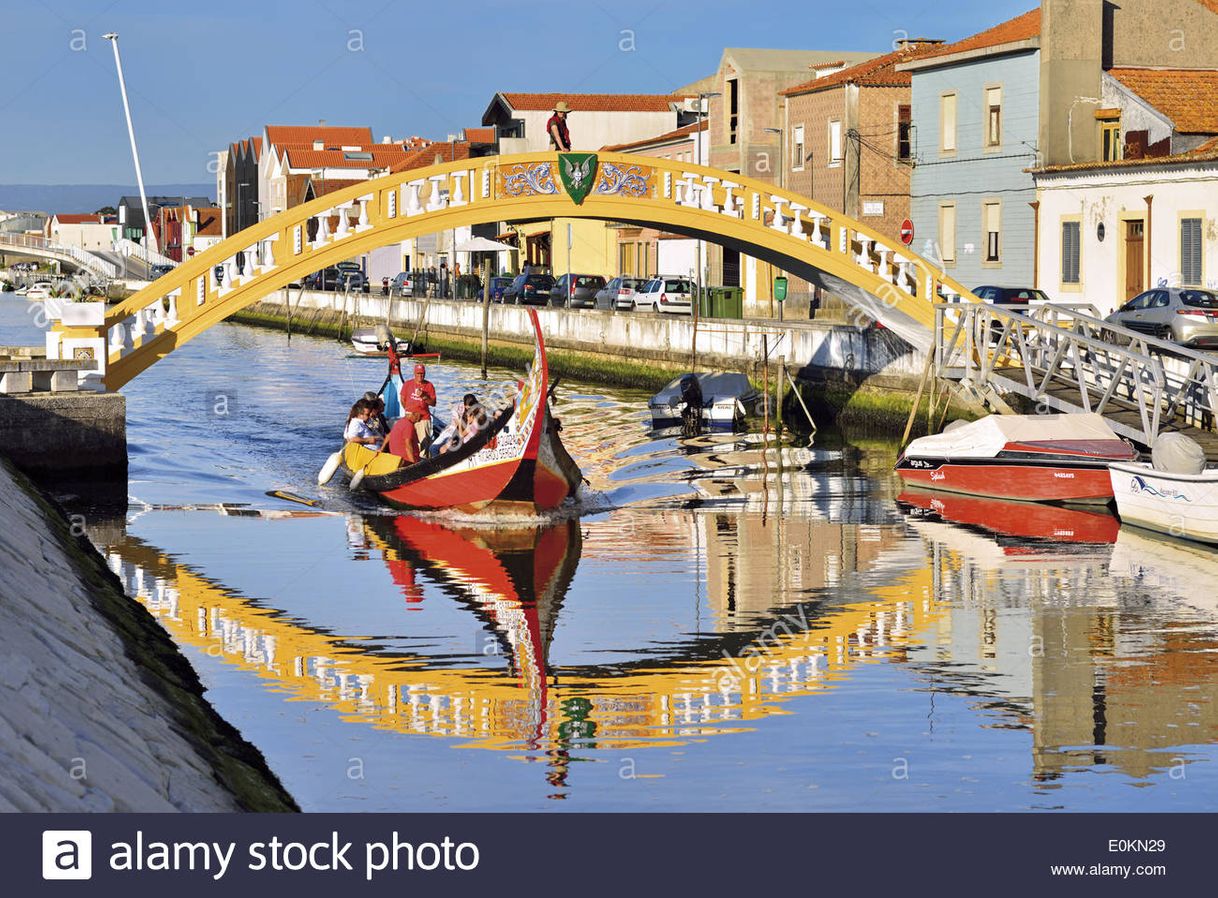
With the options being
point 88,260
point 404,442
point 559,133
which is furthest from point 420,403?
point 88,260

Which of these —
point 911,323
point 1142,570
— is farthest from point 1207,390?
point 911,323

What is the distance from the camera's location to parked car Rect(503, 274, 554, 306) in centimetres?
7681

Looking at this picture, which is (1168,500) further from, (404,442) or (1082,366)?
(404,442)

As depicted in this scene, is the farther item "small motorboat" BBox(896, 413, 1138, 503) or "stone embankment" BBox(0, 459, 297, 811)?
"small motorboat" BBox(896, 413, 1138, 503)

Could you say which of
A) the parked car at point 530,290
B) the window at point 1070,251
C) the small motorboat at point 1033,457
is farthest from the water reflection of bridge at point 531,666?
the parked car at point 530,290

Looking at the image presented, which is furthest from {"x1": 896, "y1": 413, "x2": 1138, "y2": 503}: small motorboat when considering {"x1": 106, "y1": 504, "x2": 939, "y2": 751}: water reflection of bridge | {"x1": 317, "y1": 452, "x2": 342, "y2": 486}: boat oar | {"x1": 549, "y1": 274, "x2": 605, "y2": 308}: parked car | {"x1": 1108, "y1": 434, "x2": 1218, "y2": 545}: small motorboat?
{"x1": 549, "y1": 274, "x2": 605, "y2": 308}: parked car

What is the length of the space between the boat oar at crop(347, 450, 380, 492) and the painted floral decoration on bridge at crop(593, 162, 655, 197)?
773cm

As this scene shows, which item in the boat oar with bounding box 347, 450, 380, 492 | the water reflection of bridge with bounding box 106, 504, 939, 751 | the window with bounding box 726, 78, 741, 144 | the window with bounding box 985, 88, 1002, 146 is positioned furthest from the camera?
the window with bounding box 726, 78, 741, 144

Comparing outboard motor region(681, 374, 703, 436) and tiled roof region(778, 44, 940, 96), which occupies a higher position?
tiled roof region(778, 44, 940, 96)

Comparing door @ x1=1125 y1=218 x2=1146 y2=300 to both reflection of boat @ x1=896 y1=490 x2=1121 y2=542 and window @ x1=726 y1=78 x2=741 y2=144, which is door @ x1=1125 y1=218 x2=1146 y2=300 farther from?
window @ x1=726 y1=78 x2=741 y2=144

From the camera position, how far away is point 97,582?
21344 millimetres

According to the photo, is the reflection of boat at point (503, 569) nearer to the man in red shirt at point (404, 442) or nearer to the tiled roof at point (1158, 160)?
the man in red shirt at point (404, 442)

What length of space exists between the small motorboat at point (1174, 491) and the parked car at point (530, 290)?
48721mm

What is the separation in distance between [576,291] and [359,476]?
4080 cm
